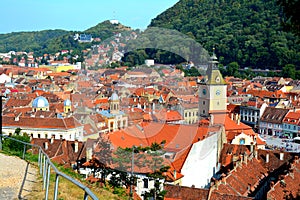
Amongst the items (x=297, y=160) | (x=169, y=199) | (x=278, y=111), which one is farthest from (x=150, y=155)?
(x=278, y=111)

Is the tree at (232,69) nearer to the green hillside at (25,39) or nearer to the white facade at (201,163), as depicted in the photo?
the white facade at (201,163)

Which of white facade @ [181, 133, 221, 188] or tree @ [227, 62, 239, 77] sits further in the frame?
tree @ [227, 62, 239, 77]

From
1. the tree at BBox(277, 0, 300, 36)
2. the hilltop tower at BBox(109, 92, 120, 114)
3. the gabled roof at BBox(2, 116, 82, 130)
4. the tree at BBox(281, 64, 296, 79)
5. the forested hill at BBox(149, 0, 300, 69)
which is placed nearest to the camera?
the tree at BBox(277, 0, 300, 36)

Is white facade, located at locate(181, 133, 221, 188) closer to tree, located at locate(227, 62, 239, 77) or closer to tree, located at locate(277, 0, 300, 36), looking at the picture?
tree, located at locate(277, 0, 300, 36)

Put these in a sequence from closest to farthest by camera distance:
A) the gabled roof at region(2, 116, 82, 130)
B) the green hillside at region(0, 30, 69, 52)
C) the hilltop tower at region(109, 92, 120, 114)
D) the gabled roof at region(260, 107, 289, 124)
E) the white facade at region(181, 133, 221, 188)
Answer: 1. the hilltop tower at region(109, 92, 120, 114)
2. the white facade at region(181, 133, 221, 188)
3. the gabled roof at region(2, 116, 82, 130)
4. the gabled roof at region(260, 107, 289, 124)
5. the green hillside at region(0, 30, 69, 52)

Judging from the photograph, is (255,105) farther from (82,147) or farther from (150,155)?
(150,155)

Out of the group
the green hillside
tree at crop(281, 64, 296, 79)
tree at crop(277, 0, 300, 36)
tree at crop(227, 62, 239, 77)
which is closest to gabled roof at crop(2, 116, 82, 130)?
tree at crop(277, 0, 300, 36)

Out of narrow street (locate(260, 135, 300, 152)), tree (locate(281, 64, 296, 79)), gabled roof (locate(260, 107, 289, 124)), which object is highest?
tree (locate(281, 64, 296, 79))
